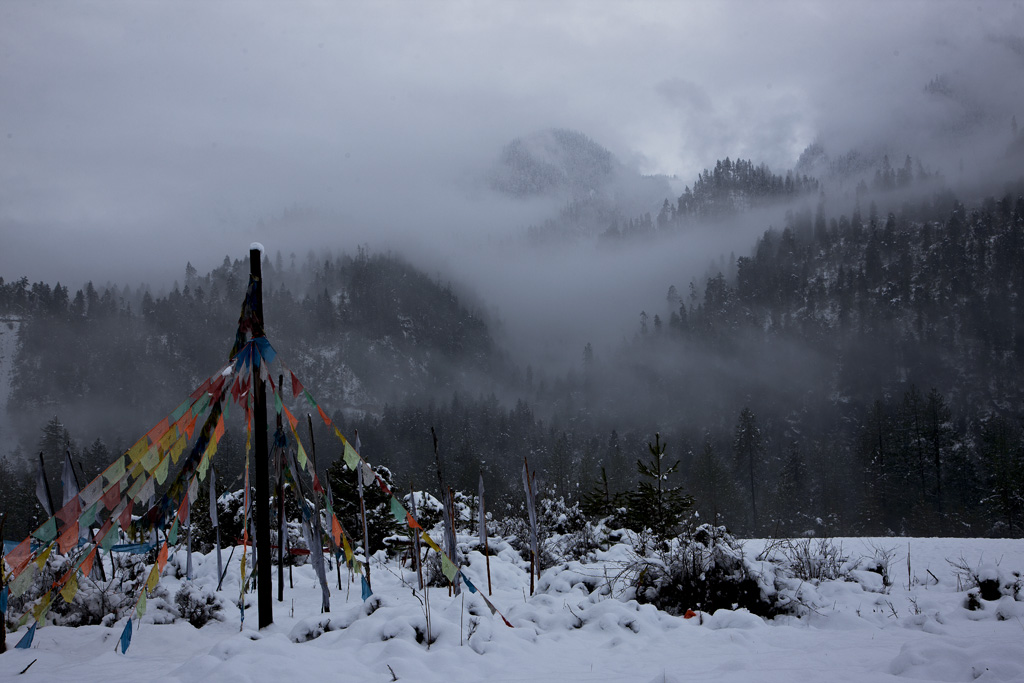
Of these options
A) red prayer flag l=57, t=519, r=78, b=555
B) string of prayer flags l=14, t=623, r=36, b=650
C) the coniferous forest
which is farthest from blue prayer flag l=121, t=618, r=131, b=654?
the coniferous forest

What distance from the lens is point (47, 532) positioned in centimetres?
595

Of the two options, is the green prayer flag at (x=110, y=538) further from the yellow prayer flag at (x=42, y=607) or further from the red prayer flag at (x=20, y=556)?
the yellow prayer flag at (x=42, y=607)

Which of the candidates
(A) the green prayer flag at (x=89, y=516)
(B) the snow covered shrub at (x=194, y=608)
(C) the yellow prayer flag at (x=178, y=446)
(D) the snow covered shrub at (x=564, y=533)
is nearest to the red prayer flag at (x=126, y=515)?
(A) the green prayer flag at (x=89, y=516)

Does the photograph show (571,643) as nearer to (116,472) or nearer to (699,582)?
(699,582)

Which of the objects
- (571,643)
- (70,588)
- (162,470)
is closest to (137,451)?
(162,470)

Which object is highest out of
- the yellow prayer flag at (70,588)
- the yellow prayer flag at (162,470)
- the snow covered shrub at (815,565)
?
the yellow prayer flag at (162,470)

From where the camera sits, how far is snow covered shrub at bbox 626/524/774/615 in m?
8.38

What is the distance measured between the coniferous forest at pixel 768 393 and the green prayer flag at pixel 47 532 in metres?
46.9

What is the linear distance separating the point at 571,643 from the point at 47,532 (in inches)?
→ 220

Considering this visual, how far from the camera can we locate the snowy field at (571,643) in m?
5.27

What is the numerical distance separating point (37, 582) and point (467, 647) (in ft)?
25.0

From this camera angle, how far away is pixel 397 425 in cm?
11875

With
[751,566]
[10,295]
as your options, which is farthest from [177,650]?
[10,295]

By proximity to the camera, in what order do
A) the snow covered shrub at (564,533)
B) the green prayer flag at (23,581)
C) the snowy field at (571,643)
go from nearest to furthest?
1. the snowy field at (571,643)
2. the green prayer flag at (23,581)
3. the snow covered shrub at (564,533)
